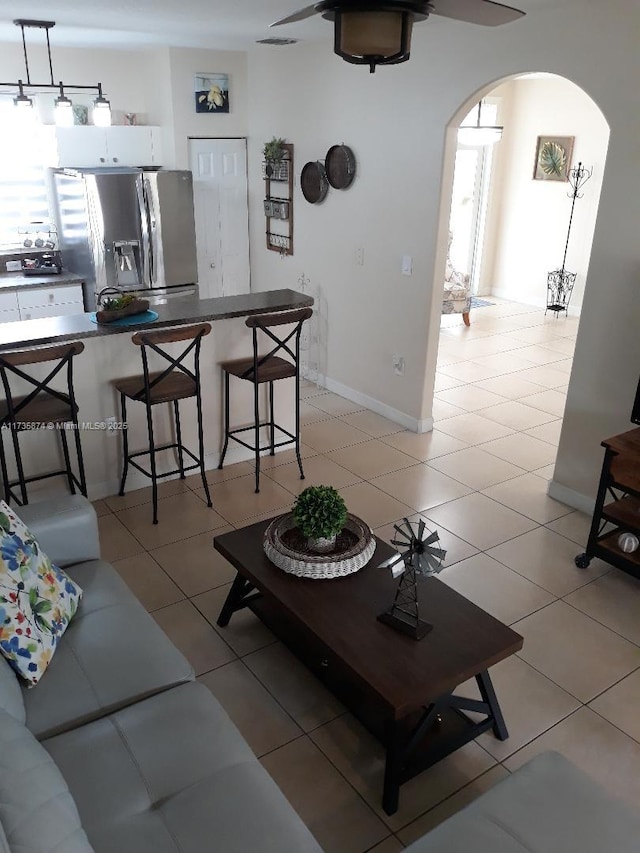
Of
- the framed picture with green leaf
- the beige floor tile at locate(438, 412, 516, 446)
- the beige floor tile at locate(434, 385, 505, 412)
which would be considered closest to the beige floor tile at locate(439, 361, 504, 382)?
the beige floor tile at locate(434, 385, 505, 412)

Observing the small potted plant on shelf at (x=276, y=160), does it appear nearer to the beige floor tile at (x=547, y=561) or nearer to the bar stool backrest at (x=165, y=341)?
the bar stool backrest at (x=165, y=341)

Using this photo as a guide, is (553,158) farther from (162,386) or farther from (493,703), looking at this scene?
(493,703)

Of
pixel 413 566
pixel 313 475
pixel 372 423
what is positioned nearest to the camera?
pixel 413 566

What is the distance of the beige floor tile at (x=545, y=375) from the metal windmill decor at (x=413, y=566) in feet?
14.1

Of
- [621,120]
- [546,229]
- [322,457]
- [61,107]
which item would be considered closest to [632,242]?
[621,120]

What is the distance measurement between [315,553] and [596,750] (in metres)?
1.23

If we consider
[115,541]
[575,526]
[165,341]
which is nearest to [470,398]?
[575,526]

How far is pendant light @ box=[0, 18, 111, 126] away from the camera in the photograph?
14.7 feet

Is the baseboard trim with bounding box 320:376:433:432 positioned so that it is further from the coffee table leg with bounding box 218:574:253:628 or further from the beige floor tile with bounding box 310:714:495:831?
the beige floor tile with bounding box 310:714:495:831

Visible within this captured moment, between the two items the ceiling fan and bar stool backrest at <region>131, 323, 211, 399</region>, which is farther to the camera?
bar stool backrest at <region>131, 323, 211, 399</region>

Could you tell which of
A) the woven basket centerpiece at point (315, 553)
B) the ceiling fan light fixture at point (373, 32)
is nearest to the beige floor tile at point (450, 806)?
the woven basket centerpiece at point (315, 553)

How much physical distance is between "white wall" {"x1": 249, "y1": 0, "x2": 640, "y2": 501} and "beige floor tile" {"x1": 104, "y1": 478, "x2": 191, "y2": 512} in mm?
1853

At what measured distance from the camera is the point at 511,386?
6.25 m

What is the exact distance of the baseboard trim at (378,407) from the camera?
5.22 metres
